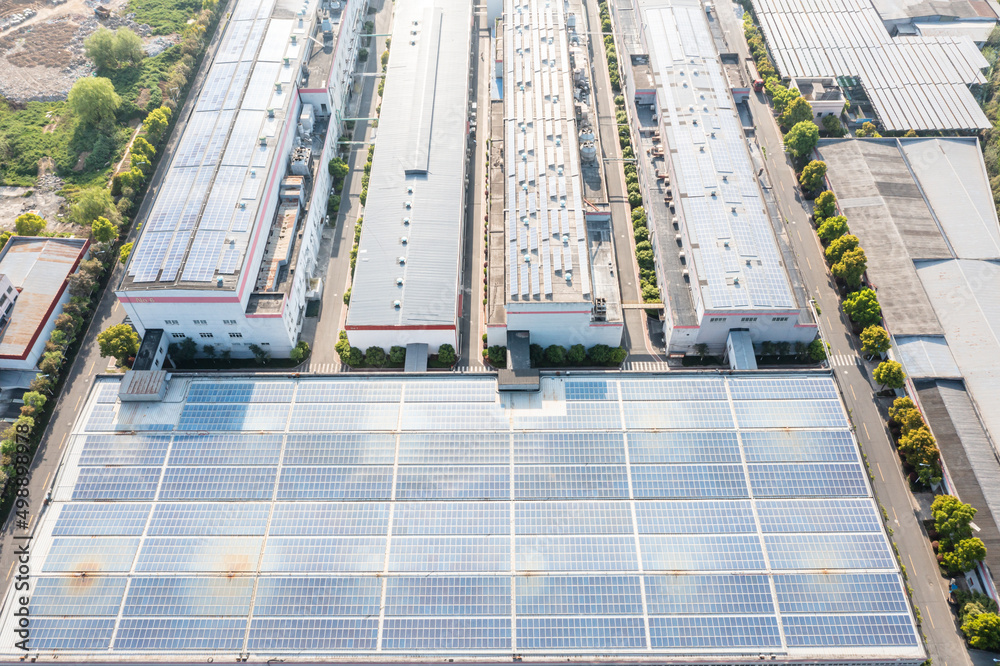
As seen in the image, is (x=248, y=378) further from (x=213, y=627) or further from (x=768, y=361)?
(x=768, y=361)

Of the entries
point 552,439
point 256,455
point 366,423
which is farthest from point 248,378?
point 552,439

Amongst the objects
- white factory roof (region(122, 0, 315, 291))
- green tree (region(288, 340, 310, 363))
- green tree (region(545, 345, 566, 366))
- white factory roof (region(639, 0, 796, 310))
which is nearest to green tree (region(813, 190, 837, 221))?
white factory roof (region(639, 0, 796, 310))

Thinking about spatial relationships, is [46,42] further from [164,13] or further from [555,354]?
[555,354]

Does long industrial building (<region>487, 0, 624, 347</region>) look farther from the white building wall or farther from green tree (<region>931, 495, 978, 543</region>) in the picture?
green tree (<region>931, 495, 978, 543</region>)

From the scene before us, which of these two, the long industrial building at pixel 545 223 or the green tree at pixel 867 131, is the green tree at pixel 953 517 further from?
the green tree at pixel 867 131

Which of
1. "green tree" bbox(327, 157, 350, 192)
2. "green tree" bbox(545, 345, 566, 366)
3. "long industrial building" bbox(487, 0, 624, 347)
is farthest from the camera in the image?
"green tree" bbox(327, 157, 350, 192)
